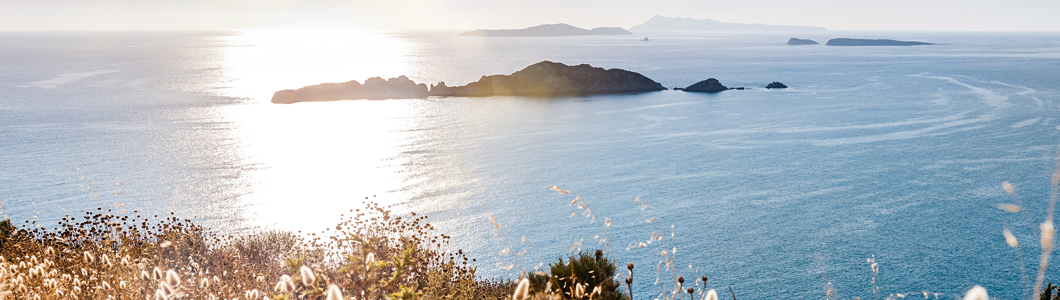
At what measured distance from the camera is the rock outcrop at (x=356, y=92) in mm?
72375

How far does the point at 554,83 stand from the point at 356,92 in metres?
24.3

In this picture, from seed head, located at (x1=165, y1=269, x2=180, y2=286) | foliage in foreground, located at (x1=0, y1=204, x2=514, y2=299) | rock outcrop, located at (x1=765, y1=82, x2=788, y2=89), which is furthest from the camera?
rock outcrop, located at (x1=765, y1=82, x2=788, y2=89)

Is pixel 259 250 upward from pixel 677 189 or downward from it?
upward

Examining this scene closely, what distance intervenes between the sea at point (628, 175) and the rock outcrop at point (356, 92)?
3.46 m

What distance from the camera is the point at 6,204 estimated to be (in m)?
26.4

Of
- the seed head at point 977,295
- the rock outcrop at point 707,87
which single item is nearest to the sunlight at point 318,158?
the seed head at point 977,295

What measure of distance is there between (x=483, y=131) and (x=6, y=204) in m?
29.0

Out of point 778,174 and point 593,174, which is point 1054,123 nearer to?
point 778,174

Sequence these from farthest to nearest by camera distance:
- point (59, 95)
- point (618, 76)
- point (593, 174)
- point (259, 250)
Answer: point (618, 76)
point (59, 95)
point (593, 174)
point (259, 250)

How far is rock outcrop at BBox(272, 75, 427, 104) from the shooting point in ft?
237

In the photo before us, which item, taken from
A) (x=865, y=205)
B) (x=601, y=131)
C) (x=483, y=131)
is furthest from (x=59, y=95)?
(x=865, y=205)

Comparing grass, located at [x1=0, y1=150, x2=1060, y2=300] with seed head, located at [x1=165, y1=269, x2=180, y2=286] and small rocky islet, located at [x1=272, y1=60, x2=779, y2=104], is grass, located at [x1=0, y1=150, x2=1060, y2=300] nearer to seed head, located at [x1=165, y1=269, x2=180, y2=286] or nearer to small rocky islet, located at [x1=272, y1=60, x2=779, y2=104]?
seed head, located at [x1=165, y1=269, x2=180, y2=286]

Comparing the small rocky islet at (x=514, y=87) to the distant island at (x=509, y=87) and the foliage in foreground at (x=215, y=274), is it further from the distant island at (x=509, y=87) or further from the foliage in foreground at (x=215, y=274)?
the foliage in foreground at (x=215, y=274)

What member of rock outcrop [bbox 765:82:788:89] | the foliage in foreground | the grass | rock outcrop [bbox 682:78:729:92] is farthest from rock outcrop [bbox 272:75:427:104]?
the foliage in foreground
